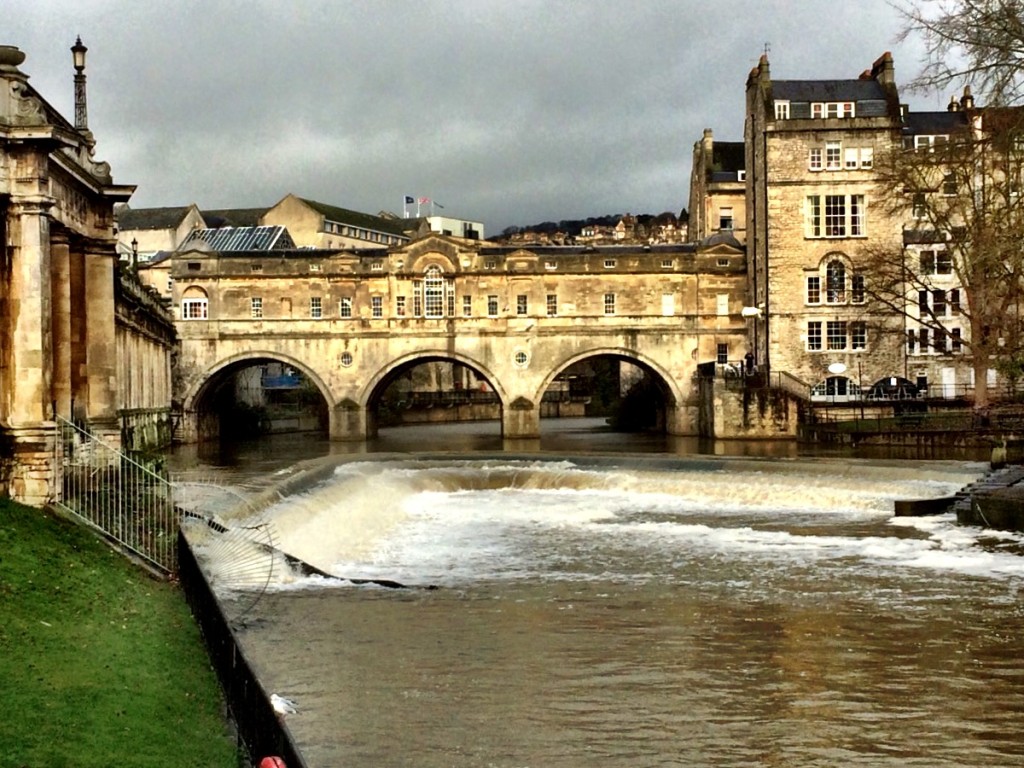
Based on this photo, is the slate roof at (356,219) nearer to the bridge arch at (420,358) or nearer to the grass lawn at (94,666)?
the bridge arch at (420,358)

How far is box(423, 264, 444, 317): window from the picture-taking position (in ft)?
174

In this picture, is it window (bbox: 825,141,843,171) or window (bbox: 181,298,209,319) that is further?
window (bbox: 181,298,209,319)

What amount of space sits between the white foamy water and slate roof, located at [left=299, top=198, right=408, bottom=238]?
59.1 m

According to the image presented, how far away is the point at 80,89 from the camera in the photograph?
70.5 feet

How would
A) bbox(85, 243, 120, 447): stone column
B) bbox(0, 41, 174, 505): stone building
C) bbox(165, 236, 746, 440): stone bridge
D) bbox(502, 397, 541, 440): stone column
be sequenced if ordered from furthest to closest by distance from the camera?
bbox(165, 236, 746, 440): stone bridge
bbox(502, 397, 541, 440): stone column
bbox(85, 243, 120, 447): stone column
bbox(0, 41, 174, 505): stone building

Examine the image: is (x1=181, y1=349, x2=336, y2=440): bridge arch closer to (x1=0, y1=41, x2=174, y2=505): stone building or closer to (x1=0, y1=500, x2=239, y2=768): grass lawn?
(x1=0, y1=41, x2=174, y2=505): stone building

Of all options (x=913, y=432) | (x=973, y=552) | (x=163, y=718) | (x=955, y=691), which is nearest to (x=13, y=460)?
(x=163, y=718)

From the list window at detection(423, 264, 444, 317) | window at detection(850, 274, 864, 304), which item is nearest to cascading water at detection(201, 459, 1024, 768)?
window at detection(850, 274, 864, 304)

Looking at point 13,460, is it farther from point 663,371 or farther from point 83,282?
point 663,371

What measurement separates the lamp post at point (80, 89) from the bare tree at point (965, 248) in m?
15.1

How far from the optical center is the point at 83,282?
19906 mm

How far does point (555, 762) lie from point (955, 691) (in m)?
4.18

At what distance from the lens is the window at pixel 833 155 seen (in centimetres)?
4947

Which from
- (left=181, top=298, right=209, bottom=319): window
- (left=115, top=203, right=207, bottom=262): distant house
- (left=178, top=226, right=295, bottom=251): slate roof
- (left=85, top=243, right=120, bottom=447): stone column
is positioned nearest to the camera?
(left=85, top=243, right=120, bottom=447): stone column
